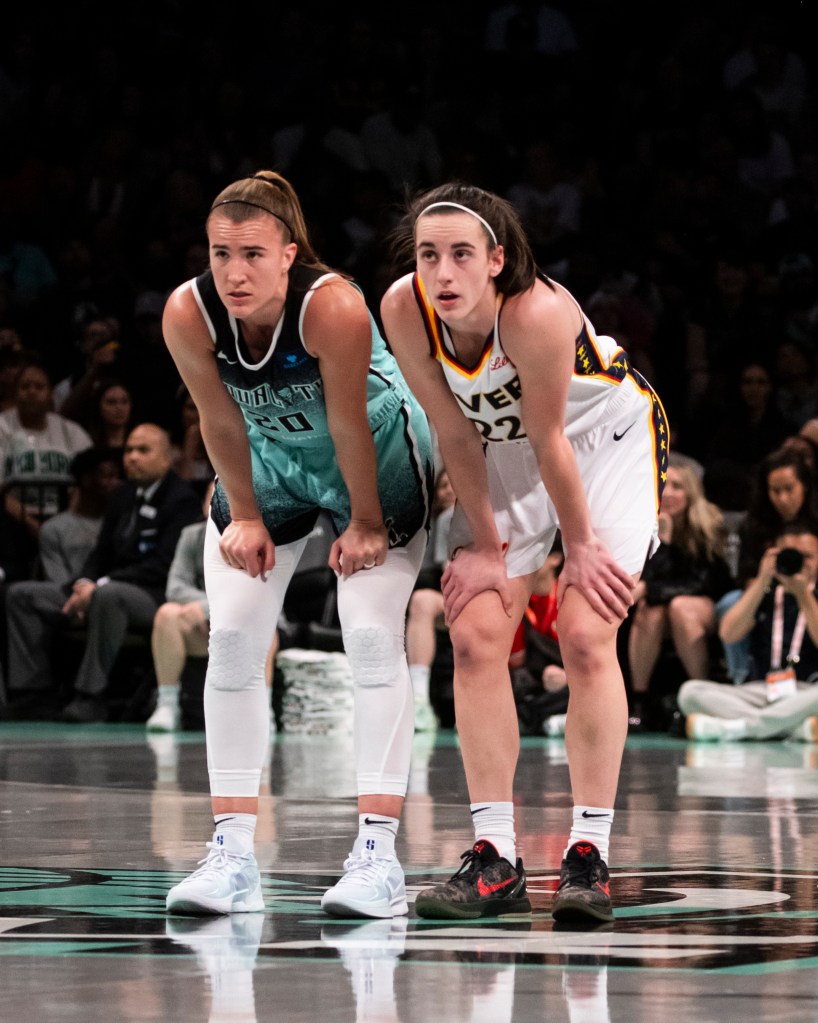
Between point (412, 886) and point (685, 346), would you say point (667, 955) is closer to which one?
point (412, 886)

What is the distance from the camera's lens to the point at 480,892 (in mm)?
3418

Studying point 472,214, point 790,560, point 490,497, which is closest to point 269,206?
point 472,214

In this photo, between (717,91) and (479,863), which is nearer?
(479,863)

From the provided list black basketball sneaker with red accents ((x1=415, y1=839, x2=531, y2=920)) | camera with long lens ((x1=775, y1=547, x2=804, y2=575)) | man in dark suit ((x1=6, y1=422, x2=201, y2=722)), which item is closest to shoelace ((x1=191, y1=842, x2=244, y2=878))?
black basketball sneaker with red accents ((x1=415, y1=839, x2=531, y2=920))

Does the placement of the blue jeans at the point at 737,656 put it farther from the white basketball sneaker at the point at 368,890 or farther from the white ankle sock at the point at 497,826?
the white basketball sneaker at the point at 368,890

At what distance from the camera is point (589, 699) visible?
3541 millimetres

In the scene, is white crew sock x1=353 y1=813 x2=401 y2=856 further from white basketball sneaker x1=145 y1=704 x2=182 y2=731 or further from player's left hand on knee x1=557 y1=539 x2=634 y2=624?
white basketball sneaker x1=145 y1=704 x2=182 y2=731

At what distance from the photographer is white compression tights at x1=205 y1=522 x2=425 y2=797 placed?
358 cm

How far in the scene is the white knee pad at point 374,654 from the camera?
3.57 m

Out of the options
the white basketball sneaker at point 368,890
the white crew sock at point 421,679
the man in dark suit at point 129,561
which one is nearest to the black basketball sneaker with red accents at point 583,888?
the white basketball sneaker at point 368,890

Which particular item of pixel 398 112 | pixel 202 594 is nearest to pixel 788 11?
pixel 398 112

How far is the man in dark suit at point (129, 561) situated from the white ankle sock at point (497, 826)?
6.03 m

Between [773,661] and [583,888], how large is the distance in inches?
204

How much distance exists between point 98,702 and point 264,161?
4.22m
